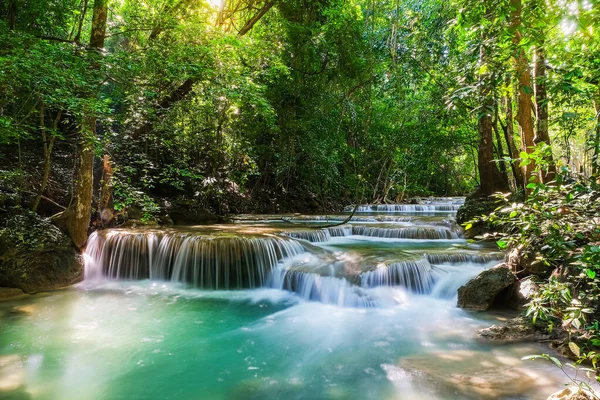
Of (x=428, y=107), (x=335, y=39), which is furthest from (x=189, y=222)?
(x=428, y=107)

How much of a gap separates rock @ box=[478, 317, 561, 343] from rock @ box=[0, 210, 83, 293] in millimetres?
8176

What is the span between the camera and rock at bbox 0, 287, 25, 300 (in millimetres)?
6289

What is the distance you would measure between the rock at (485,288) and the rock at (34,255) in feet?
26.9

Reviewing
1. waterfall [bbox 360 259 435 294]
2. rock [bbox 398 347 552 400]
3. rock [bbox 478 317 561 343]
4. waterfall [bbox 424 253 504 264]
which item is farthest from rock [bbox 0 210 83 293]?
rock [bbox 478 317 561 343]

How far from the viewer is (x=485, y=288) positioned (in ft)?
19.0

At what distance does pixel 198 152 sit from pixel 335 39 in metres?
6.86

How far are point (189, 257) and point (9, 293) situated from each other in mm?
3357

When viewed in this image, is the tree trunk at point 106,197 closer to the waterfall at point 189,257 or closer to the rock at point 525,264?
the waterfall at point 189,257

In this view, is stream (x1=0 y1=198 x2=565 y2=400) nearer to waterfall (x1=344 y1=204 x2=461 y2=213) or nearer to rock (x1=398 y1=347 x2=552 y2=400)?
rock (x1=398 y1=347 x2=552 y2=400)

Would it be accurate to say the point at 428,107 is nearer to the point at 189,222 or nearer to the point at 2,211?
the point at 189,222

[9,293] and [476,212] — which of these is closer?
[9,293]

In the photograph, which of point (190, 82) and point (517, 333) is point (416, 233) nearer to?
point (517, 333)

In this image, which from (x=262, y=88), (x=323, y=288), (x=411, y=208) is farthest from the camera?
(x=411, y=208)

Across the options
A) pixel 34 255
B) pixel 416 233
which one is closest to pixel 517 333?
pixel 416 233
